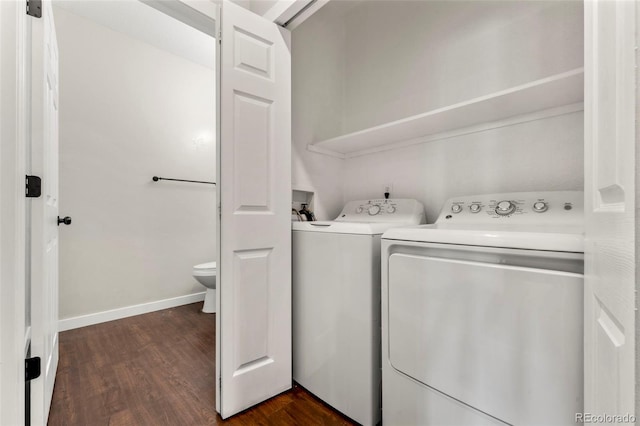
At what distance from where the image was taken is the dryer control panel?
1.69 m

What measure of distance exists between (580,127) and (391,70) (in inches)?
46.3

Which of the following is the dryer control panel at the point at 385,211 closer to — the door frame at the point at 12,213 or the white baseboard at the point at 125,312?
the door frame at the point at 12,213

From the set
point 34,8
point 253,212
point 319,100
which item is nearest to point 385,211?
point 253,212

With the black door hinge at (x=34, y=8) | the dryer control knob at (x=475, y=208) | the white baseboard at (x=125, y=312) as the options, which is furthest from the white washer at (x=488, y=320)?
the white baseboard at (x=125, y=312)

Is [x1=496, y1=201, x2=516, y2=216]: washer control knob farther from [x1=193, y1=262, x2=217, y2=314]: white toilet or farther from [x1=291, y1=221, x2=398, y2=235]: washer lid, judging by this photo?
[x1=193, y1=262, x2=217, y2=314]: white toilet

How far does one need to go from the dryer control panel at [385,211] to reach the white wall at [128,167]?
183 centimetres

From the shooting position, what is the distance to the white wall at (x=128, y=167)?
2.33 metres

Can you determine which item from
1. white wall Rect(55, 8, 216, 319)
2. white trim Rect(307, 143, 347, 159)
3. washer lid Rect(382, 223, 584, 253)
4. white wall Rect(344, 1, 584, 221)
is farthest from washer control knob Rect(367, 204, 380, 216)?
white wall Rect(55, 8, 216, 319)

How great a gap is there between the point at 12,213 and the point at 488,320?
159cm

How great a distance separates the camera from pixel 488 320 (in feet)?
3.00

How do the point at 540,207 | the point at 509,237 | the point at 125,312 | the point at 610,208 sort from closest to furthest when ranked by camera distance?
1. the point at 610,208
2. the point at 509,237
3. the point at 540,207
4. the point at 125,312

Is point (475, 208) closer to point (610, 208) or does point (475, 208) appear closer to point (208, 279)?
point (610, 208)

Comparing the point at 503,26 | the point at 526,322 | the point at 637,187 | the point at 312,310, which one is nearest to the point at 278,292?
the point at 312,310

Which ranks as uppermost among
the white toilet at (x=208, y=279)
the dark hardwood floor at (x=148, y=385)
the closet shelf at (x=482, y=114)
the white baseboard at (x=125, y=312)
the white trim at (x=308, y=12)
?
the white trim at (x=308, y=12)
